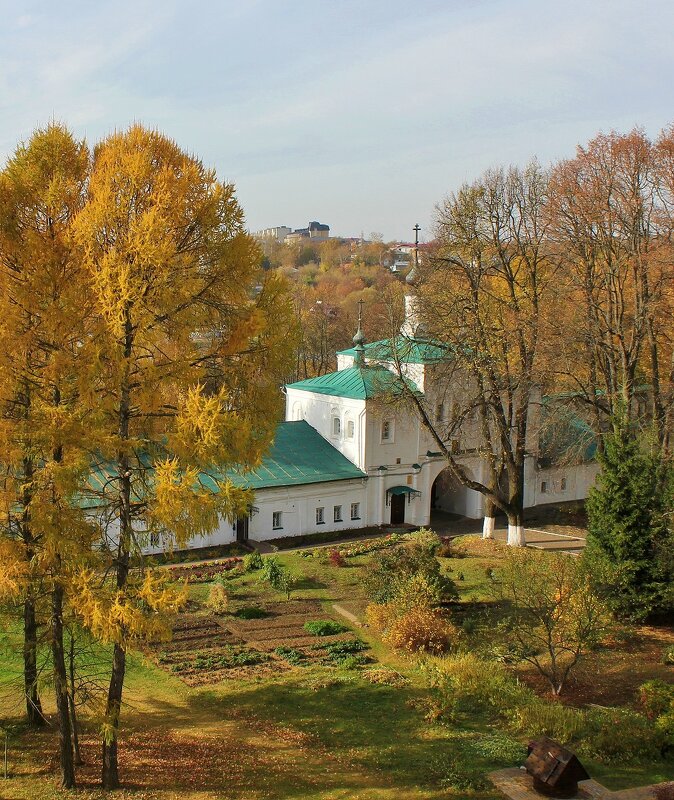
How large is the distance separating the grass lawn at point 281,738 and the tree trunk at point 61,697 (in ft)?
1.04

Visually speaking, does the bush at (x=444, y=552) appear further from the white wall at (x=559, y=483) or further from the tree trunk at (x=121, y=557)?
the tree trunk at (x=121, y=557)

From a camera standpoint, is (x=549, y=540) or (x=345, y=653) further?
(x=549, y=540)

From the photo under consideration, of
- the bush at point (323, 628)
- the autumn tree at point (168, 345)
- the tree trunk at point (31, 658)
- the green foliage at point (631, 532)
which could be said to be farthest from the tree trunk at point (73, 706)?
the green foliage at point (631, 532)

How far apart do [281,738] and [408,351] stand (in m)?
16.3

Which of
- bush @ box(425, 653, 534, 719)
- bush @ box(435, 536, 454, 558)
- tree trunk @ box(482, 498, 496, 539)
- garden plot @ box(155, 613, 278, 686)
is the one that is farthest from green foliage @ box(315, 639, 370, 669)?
tree trunk @ box(482, 498, 496, 539)

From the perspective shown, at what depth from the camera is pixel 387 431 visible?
31.9m

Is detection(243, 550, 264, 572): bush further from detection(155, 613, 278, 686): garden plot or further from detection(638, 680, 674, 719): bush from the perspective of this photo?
detection(638, 680, 674, 719): bush

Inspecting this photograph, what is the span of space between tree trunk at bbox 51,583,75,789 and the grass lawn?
0.32 m

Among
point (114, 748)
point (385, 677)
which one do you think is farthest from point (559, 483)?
point (114, 748)

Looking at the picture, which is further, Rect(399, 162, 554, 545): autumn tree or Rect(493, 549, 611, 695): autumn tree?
Rect(399, 162, 554, 545): autumn tree

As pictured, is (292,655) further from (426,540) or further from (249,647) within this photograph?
(426,540)

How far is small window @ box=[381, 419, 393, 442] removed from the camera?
31.8 metres

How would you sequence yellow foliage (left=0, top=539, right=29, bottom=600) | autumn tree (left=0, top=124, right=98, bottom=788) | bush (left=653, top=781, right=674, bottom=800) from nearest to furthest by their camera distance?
autumn tree (left=0, top=124, right=98, bottom=788), bush (left=653, top=781, right=674, bottom=800), yellow foliage (left=0, top=539, right=29, bottom=600)

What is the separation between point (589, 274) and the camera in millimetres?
25703
